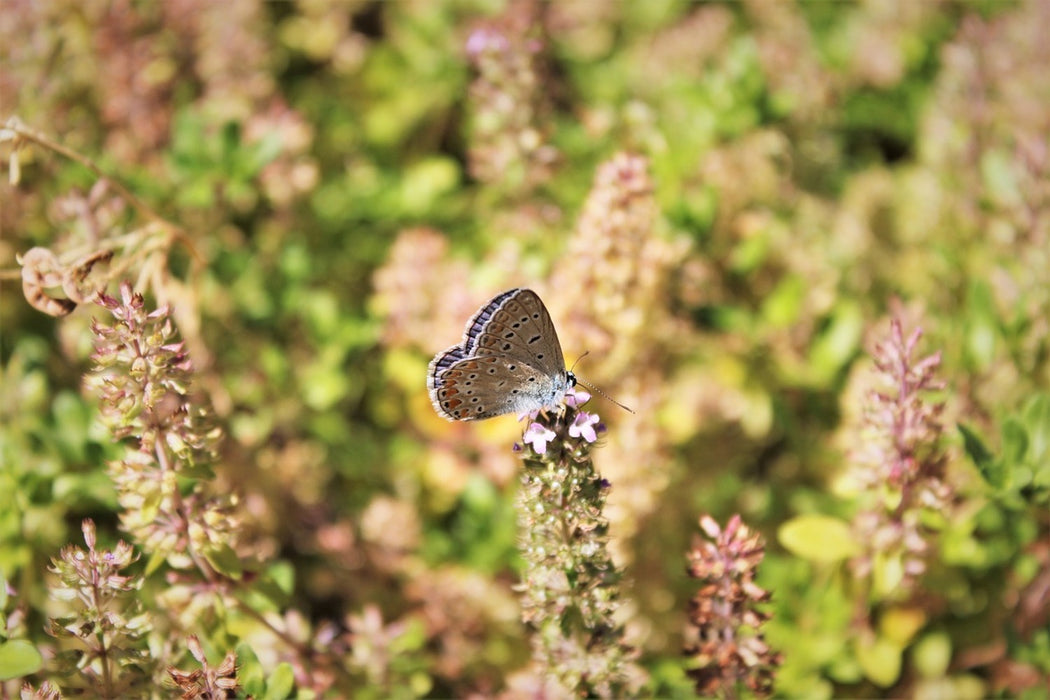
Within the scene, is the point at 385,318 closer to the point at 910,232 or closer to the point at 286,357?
the point at 286,357

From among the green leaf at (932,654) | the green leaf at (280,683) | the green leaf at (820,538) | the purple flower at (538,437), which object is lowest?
the green leaf at (280,683)

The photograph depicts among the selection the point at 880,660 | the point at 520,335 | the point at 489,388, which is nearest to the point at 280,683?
the point at 489,388

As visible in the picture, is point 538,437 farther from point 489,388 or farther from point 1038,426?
point 1038,426

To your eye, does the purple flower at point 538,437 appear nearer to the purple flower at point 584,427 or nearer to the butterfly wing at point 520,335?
the purple flower at point 584,427

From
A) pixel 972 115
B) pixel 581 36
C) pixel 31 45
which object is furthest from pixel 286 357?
pixel 972 115

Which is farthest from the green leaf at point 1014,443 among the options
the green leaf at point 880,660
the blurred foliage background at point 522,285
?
the green leaf at point 880,660

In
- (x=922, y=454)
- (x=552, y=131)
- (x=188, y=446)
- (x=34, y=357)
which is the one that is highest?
(x=552, y=131)
